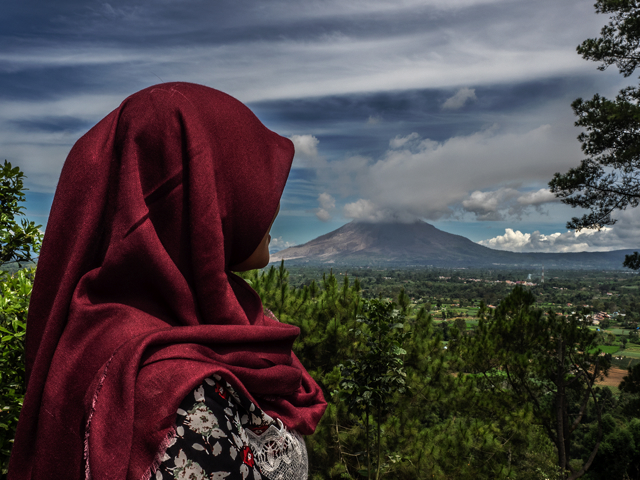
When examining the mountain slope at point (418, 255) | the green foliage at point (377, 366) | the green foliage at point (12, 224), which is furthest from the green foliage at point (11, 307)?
the mountain slope at point (418, 255)

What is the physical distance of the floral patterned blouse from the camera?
24.9 inches

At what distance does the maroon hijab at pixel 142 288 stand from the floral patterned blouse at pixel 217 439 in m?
0.03

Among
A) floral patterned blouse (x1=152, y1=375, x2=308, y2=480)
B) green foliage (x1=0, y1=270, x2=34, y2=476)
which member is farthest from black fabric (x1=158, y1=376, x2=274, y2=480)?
green foliage (x1=0, y1=270, x2=34, y2=476)

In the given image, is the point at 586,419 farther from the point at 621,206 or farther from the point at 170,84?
the point at 170,84

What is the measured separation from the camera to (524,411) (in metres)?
5.88

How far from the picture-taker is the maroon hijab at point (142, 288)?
2.15 feet

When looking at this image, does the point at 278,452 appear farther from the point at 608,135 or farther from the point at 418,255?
the point at 418,255

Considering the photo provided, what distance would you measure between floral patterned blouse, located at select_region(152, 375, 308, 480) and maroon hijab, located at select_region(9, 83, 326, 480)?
0.09 ft

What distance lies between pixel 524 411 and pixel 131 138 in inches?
276

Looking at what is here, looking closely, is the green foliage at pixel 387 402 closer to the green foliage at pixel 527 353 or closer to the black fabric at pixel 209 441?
the green foliage at pixel 527 353

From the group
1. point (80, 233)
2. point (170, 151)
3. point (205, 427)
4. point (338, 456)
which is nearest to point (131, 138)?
point (170, 151)

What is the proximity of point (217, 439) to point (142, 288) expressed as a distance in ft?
1.17

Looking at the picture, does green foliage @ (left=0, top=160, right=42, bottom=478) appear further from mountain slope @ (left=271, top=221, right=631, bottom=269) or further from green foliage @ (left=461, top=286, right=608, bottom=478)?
mountain slope @ (left=271, top=221, right=631, bottom=269)

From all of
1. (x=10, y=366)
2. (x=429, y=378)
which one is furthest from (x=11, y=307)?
(x=429, y=378)
